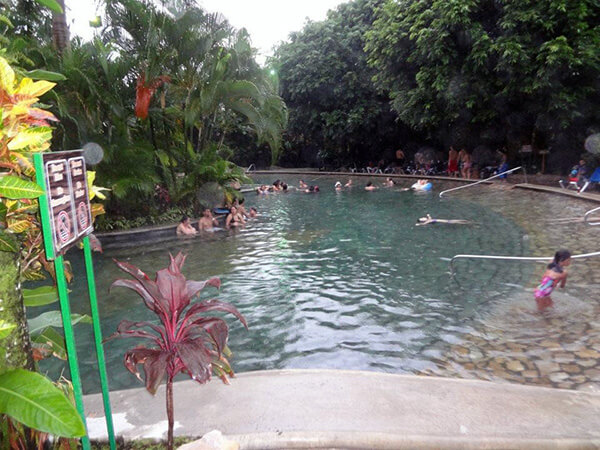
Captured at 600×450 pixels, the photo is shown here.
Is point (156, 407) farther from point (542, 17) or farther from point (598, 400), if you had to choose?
point (542, 17)

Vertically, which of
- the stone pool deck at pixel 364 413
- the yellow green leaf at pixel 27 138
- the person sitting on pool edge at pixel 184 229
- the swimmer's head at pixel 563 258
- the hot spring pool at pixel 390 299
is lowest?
the hot spring pool at pixel 390 299

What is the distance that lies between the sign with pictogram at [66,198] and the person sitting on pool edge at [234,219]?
38.3ft

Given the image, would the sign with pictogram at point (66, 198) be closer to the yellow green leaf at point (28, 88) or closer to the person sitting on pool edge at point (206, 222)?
the yellow green leaf at point (28, 88)

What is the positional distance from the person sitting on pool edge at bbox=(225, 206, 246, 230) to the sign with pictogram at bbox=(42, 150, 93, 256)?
38.3ft

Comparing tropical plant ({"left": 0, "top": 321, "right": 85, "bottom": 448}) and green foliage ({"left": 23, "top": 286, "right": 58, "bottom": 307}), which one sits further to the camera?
green foliage ({"left": 23, "top": 286, "right": 58, "bottom": 307})

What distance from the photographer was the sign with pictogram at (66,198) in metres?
1.77

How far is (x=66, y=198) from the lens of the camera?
6.23 feet

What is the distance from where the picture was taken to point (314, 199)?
65.7 feet

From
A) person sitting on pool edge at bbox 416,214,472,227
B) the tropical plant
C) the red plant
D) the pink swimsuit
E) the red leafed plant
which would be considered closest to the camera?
the tropical plant

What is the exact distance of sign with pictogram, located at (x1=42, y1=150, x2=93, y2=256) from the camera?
1769 millimetres

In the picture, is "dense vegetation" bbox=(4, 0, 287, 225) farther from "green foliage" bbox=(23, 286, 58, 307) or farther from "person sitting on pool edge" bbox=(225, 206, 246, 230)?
"green foliage" bbox=(23, 286, 58, 307)

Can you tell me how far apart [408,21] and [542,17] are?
6.28 m

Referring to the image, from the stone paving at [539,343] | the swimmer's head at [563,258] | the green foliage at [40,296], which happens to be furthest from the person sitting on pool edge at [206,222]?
→ the green foliage at [40,296]

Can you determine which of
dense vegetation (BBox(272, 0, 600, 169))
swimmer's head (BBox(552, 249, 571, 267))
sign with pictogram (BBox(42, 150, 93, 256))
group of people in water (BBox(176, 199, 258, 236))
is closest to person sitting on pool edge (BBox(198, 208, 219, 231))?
group of people in water (BBox(176, 199, 258, 236))
